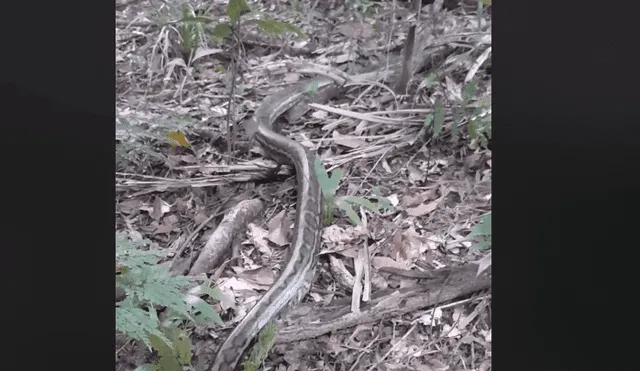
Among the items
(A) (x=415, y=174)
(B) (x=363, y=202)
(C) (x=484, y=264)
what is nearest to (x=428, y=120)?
(A) (x=415, y=174)

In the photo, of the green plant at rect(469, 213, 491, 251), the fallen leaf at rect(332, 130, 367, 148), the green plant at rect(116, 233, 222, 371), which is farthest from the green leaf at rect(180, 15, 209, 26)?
the green plant at rect(469, 213, 491, 251)

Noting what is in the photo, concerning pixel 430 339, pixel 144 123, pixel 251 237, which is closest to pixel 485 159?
pixel 430 339

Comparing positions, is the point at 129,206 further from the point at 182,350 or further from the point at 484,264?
the point at 484,264

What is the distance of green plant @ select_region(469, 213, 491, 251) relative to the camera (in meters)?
1.43

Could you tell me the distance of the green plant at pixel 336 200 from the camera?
147cm

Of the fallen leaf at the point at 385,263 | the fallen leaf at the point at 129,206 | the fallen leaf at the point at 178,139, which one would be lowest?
the fallen leaf at the point at 385,263

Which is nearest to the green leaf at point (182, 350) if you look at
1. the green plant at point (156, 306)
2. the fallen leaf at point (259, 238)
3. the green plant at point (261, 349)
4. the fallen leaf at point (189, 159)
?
the green plant at point (156, 306)

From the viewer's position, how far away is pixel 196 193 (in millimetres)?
1462

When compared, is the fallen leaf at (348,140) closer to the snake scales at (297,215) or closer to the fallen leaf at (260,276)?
the snake scales at (297,215)

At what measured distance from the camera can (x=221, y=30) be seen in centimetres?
148
